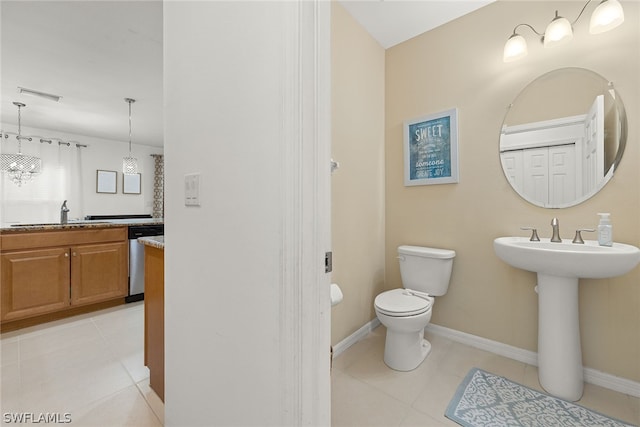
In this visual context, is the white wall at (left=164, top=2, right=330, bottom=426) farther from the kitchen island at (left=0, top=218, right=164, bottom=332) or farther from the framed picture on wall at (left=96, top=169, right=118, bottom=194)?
the framed picture on wall at (left=96, top=169, right=118, bottom=194)

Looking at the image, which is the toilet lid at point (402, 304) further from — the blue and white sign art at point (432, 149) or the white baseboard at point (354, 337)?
the blue and white sign art at point (432, 149)

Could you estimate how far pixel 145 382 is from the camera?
1667mm

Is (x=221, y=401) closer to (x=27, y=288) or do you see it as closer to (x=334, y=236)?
(x=334, y=236)

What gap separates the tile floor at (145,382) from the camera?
1.40 metres

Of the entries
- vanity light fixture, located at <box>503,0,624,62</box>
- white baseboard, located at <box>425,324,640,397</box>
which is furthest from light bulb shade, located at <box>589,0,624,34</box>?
white baseboard, located at <box>425,324,640,397</box>

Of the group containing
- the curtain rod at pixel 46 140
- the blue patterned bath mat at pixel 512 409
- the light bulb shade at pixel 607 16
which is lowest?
the blue patterned bath mat at pixel 512 409

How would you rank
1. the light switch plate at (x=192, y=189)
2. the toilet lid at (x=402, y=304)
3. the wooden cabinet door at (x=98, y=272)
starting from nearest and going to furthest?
1. the light switch plate at (x=192, y=189)
2. the toilet lid at (x=402, y=304)
3. the wooden cabinet door at (x=98, y=272)

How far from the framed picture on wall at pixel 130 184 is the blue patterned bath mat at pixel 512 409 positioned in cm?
657

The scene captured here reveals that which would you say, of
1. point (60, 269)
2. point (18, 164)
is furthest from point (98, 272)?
point (18, 164)

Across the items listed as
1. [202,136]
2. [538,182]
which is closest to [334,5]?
[202,136]

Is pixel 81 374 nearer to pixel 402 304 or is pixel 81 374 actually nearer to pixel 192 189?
pixel 192 189

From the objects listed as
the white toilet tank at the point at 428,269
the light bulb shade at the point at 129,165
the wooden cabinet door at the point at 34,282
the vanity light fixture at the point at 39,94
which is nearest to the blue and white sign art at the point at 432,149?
the white toilet tank at the point at 428,269

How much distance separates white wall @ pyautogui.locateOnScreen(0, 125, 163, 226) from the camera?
4.41 m

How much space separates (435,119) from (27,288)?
3.76 meters
